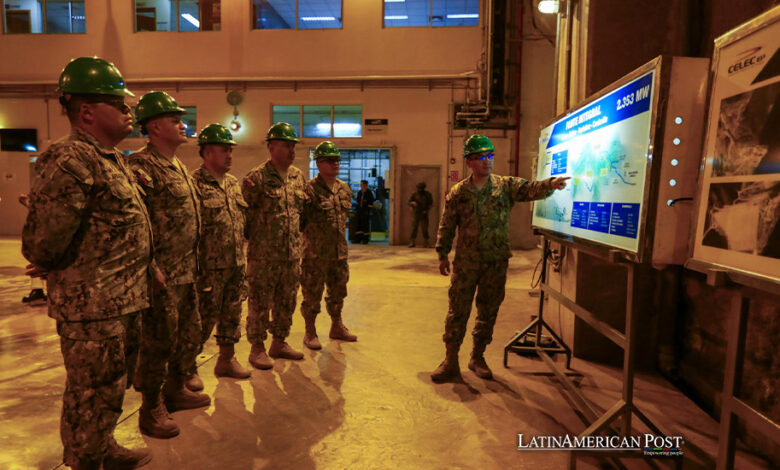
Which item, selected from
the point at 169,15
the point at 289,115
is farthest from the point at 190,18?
the point at 289,115

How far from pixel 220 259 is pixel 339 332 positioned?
5.57 feet

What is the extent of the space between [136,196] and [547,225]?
2.90 meters

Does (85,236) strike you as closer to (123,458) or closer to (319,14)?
(123,458)

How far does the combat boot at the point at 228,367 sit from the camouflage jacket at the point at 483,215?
1.82 metres

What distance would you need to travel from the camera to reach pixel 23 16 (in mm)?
13320

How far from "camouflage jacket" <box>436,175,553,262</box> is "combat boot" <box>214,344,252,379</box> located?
182 cm

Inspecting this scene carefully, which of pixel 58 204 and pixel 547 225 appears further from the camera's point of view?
pixel 547 225

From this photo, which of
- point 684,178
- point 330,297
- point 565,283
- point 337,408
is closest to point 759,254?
point 684,178

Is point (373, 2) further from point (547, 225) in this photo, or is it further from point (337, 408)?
point (337, 408)

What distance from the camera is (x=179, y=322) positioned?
280cm

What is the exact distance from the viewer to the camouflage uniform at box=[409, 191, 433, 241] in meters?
11.9

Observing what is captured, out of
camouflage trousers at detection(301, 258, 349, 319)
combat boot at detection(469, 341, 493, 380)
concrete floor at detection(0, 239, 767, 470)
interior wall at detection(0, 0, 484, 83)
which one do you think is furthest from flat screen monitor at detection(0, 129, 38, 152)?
combat boot at detection(469, 341, 493, 380)

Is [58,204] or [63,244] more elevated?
[58,204]

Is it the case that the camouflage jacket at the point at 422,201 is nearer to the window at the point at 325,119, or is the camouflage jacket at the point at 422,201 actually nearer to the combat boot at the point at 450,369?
the window at the point at 325,119
